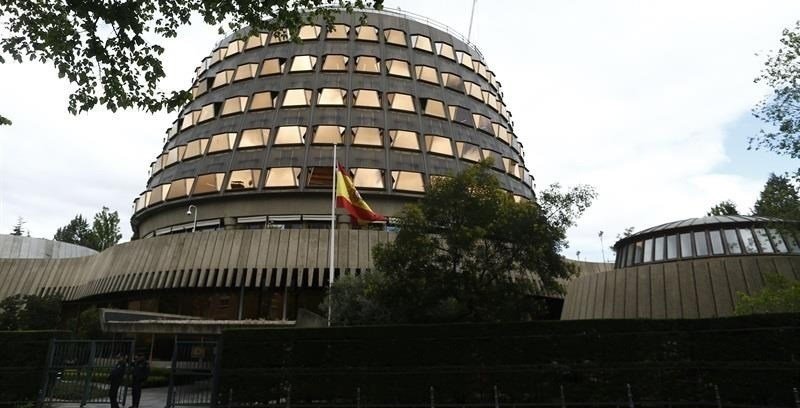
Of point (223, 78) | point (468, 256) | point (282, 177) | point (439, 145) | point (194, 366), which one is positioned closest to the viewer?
point (194, 366)

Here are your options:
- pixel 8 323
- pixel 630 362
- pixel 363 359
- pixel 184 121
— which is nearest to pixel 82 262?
pixel 8 323

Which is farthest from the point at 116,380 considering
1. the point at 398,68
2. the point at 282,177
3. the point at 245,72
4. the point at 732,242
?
the point at 398,68

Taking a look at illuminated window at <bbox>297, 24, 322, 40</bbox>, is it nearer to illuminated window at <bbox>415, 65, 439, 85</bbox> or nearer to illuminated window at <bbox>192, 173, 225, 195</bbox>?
illuminated window at <bbox>415, 65, 439, 85</bbox>

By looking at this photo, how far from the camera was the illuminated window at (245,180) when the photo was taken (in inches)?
1726

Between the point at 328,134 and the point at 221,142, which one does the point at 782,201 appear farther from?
the point at 221,142

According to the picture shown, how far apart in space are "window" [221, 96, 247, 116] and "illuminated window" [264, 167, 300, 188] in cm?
997

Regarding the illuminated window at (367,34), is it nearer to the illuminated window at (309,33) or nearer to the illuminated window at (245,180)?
the illuminated window at (309,33)

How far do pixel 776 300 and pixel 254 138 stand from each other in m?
41.0

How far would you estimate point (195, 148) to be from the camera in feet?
161

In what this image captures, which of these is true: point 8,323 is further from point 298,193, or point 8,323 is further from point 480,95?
point 480,95

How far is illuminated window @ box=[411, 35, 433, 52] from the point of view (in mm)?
56719

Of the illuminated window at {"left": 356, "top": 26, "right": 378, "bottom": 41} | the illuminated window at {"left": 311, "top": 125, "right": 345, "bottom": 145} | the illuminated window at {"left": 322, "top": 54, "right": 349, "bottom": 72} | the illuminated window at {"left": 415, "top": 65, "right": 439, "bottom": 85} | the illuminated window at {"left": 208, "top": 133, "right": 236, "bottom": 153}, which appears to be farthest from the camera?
the illuminated window at {"left": 356, "top": 26, "right": 378, "bottom": 41}

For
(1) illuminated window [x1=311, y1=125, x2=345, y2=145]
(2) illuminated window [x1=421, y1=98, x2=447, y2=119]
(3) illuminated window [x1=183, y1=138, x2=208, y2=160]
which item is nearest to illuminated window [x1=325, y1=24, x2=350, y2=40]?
(2) illuminated window [x1=421, y1=98, x2=447, y2=119]

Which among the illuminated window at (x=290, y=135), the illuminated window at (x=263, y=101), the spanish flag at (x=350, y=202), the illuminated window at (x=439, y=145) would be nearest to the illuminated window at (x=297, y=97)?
the illuminated window at (x=263, y=101)
